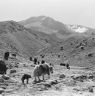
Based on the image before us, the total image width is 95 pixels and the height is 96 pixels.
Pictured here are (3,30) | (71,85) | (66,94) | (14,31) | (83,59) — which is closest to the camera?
(66,94)

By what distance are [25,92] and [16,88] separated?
155cm

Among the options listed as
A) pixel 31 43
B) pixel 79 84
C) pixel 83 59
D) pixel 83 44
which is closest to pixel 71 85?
pixel 79 84

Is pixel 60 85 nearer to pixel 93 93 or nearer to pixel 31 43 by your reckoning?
pixel 93 93

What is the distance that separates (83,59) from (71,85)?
37575 millimetres

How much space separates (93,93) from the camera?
56.1 feet

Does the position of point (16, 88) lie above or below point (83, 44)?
below

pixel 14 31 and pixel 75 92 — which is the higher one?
pixel 14 31

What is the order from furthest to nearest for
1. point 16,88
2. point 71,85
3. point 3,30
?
point 3,30, point 71,85, point 16,88

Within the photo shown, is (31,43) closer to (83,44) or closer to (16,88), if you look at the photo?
(83,44)

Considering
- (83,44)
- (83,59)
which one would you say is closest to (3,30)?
(83,44)

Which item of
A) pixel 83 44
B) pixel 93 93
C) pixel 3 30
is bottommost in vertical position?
pixel 93 93

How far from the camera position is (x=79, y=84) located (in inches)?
775

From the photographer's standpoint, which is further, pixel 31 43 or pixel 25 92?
pixel 31 43

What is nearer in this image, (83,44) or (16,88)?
(16,88)
